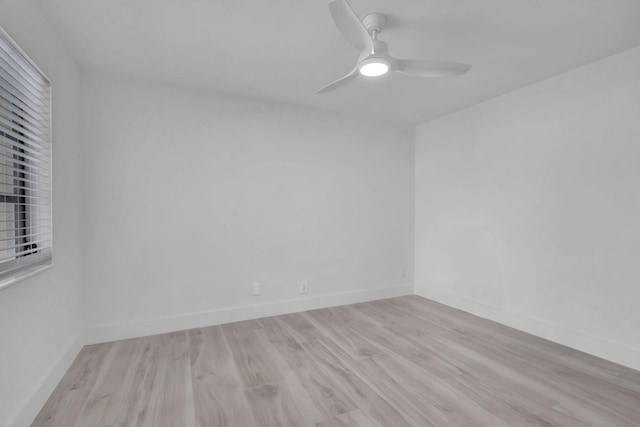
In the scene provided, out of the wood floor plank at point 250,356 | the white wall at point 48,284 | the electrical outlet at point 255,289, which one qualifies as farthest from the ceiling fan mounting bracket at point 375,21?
the electrical outlet at point 255,289

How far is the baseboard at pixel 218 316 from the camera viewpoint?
2.66m

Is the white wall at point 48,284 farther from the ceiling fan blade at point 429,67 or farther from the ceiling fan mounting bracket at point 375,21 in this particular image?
the ceiling fan blade at point 429,67

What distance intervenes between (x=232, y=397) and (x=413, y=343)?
1.58 meters

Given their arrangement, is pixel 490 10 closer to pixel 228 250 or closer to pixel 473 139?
pixel 473 139

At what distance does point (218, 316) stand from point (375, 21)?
2901 millimetres

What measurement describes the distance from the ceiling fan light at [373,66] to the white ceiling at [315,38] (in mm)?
A: 293

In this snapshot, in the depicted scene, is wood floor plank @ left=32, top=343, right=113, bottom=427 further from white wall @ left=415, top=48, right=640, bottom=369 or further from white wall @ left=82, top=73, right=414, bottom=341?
white wall @ left=415, top=48, right=640, bottom=369

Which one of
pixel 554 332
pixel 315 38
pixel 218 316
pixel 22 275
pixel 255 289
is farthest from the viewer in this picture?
pixel 255 289

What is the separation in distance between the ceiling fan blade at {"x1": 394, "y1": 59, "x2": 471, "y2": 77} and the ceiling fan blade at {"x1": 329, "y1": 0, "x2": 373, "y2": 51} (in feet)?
0.91

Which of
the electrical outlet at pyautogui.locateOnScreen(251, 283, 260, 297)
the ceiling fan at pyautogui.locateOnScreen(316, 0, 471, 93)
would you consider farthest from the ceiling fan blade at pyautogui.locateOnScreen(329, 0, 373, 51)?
the electrical outlet at pyautogui.locateOnScreen(251, 283, 260, 297)

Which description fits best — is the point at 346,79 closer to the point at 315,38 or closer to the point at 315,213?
the point at 315,38

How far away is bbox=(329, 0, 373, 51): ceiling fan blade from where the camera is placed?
1463mm

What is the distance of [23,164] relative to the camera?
1.61 meters

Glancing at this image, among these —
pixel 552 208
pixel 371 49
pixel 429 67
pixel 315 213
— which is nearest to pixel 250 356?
pixel 315 213
